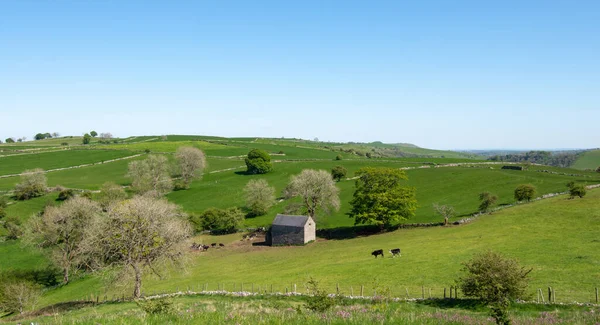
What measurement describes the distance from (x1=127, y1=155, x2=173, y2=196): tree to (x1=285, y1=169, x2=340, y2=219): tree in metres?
47.9

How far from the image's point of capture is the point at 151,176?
111750 millimetres

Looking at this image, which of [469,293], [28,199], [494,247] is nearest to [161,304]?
[469,293]

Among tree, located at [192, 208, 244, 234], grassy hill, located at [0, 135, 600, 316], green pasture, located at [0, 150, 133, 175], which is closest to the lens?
grassy hill, located at [0, 135, 600, 316]

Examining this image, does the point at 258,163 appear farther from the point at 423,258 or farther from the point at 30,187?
the point at 423,258

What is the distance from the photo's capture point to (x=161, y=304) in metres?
14.2

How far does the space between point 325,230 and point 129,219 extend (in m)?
43.6

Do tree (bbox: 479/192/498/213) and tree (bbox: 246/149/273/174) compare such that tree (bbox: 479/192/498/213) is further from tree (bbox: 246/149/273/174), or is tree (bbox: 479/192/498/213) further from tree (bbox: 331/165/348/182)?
tree (bbox: 246/149/273/174)

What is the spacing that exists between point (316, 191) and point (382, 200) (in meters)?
15.6

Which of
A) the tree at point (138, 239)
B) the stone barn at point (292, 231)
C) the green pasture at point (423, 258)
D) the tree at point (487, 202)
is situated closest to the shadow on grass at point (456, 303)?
the green pasture at point (423, 258)

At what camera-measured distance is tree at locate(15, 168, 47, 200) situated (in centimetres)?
10369

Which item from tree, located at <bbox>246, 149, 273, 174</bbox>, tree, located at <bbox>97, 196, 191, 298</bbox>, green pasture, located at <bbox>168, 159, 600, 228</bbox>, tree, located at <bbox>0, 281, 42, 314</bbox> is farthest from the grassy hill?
tree, located at <bbox>246, 149, 273, 174</bbox>

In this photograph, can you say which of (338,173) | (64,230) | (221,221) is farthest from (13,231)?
(338,173)

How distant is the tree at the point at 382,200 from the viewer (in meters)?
68.4

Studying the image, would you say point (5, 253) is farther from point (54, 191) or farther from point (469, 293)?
point (469, 293)
